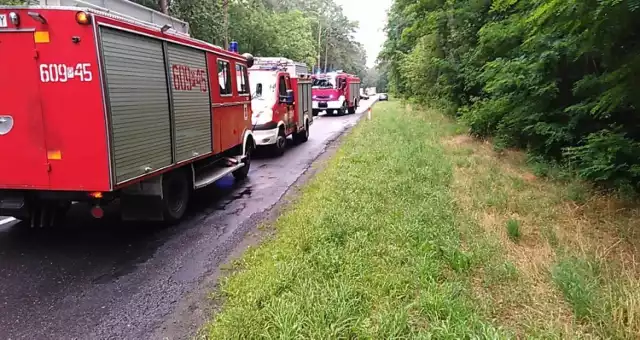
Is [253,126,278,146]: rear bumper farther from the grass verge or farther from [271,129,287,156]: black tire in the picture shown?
the grass verge

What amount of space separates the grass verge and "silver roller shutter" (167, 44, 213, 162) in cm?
180

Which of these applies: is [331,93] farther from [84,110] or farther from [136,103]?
[84,110]

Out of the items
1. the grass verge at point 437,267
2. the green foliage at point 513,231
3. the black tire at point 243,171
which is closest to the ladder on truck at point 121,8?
the grass verge at point 437,267

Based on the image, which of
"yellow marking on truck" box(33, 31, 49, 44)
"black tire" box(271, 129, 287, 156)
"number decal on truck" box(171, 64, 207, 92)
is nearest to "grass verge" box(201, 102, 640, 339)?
"number decal on truck" box(171, 64, 207, 92)

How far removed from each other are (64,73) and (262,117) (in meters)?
8.24

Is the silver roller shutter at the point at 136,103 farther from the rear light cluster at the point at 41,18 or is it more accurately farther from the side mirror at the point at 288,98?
the side mirror at the point at 288,98

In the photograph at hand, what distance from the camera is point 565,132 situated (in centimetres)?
871

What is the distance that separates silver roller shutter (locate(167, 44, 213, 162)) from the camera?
Answer: 6.41 metres

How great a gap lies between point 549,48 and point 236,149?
20.6ft

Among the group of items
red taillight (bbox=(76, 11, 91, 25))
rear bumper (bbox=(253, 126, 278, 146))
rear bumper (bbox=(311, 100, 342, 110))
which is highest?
red taillight (bbox=(76, 11, 91, 25))

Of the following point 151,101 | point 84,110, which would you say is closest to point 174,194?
point 151,101

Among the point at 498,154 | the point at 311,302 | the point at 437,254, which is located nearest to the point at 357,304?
the point at 311,302

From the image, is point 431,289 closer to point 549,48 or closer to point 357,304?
point 357,304

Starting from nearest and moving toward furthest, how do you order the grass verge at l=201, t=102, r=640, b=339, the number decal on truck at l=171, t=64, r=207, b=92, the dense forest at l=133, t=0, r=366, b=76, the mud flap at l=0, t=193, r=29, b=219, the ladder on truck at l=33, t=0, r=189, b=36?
the grass verge at l=201, t=102, r=640, b=339
the ladder on truck at l=33, t=0, r=189, b=36
the mud flap at l=0, t=193, r=29, b=219
the number decal on truck at l=171, t=64, r=207, b=92
the dense forest at l=133, t=0, r=366, b=76
